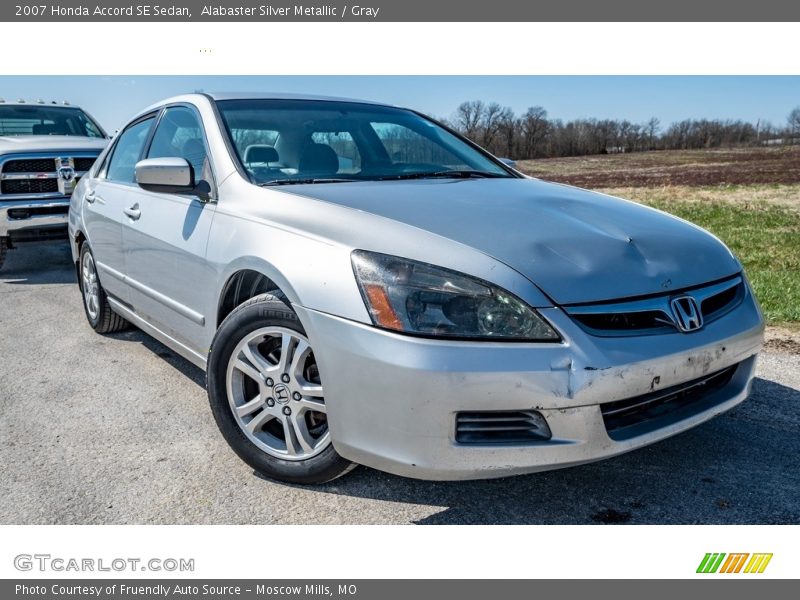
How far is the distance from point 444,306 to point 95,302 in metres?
3.50

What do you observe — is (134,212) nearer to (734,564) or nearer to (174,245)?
(174,245)

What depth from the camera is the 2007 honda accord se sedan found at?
2107 mm

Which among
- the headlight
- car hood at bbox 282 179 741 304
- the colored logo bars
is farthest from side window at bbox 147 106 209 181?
the colored logo bars

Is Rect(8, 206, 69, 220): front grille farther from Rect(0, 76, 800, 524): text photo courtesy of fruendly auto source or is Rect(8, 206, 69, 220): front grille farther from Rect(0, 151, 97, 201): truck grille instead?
Rect(0, 76, 800, 524): text photo courtesy of fruendly auto source

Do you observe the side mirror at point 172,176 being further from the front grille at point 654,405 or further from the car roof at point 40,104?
the car roof at point 40,104

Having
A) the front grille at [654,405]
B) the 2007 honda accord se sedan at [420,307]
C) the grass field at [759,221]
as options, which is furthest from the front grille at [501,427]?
the grass field at [759,221]

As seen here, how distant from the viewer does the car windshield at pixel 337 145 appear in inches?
125

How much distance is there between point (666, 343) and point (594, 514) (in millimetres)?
687

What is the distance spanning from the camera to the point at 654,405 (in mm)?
2365

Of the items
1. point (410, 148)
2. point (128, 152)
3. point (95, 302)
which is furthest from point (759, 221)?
point (95, 302)

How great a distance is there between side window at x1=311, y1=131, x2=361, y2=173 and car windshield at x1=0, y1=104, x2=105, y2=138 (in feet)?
22.1

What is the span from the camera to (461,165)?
11.9 feet

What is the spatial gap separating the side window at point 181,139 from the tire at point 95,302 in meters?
1.22

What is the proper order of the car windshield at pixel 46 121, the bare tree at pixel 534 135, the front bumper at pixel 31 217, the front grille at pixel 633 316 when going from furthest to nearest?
the bare tree at pixel 534 135
the car windshield at pixel 46 121
the front bumper at pixel 31 217
the front grille at pixel 633 316
